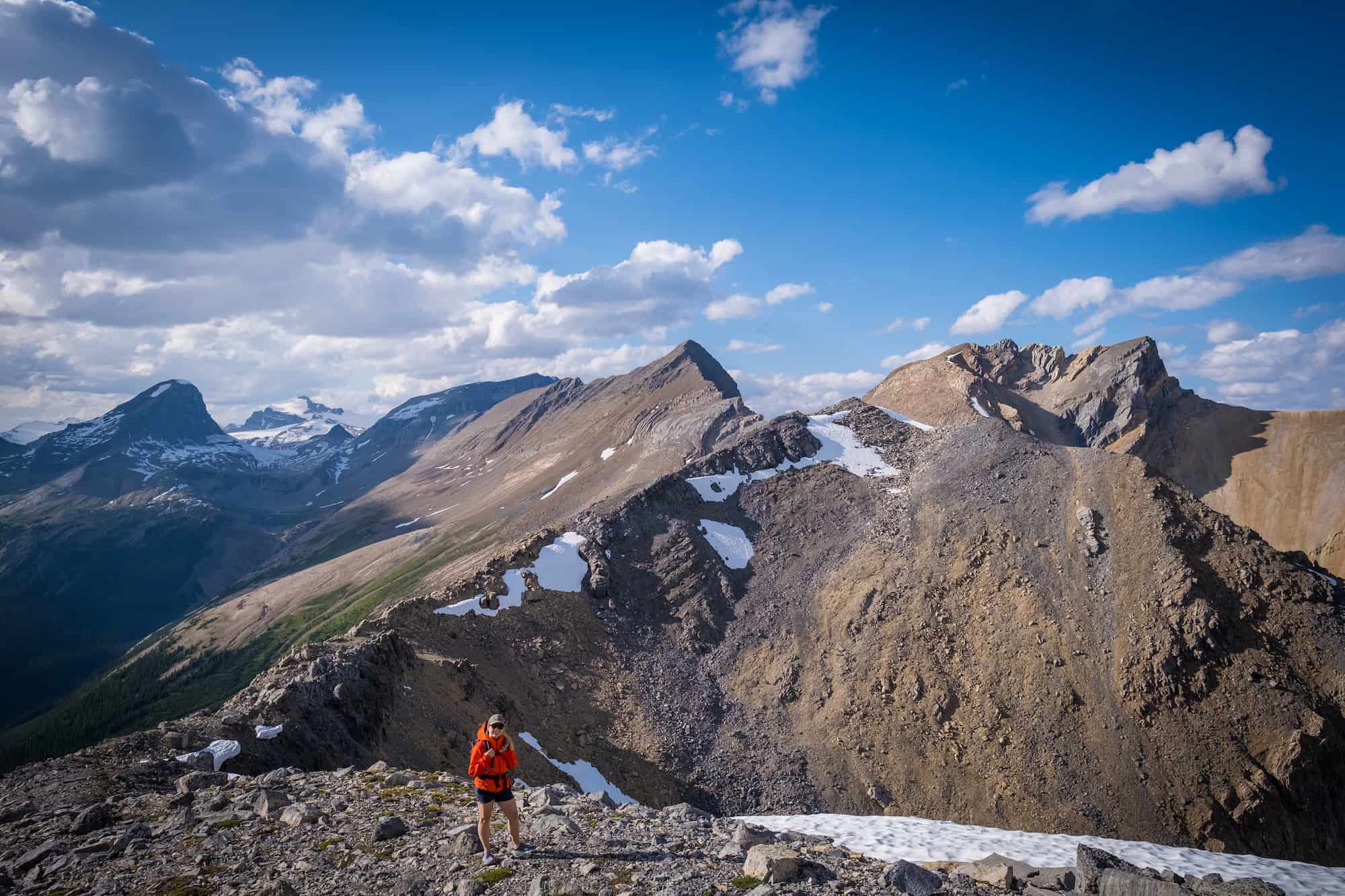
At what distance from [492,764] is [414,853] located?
2.86 m

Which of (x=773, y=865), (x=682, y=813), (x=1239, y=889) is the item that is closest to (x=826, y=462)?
(x=682, y=813)

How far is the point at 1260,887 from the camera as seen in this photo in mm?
15133

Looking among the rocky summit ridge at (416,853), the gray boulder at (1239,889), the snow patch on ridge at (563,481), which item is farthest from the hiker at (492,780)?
the snow patch on ridge at (563,481)

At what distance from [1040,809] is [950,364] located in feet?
285

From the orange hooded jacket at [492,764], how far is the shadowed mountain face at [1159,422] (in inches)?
3793

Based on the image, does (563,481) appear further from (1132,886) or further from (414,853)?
(1132,886)

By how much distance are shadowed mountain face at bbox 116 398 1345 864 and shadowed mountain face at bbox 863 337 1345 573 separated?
160ft

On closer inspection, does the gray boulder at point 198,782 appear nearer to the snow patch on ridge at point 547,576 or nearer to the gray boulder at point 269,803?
the gray boulder at point 269,803

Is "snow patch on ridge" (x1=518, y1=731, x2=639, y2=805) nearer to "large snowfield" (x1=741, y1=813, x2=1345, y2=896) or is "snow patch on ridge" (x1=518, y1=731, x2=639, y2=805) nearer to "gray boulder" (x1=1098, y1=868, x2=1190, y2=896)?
"large snowfield" (x1=741, y1=813, x2=1345, y2=896)

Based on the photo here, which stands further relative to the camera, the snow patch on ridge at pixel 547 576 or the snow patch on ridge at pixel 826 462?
the snow patch on ridge at pixel 826 462

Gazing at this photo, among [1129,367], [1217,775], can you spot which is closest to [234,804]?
[1217,775]

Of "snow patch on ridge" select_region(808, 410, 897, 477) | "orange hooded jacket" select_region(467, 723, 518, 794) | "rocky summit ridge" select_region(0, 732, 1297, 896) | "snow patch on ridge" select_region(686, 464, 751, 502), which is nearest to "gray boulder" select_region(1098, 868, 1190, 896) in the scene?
"rocky summit ridge" select_region(0, 732, 1297, 896)

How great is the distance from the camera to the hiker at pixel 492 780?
14953mm

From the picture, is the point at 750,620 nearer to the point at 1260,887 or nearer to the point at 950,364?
the point at 1260,887
